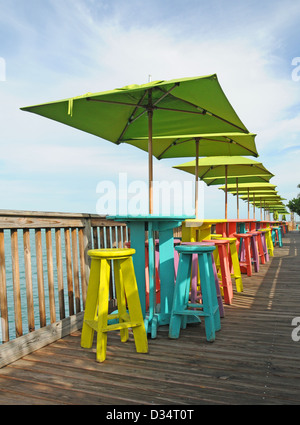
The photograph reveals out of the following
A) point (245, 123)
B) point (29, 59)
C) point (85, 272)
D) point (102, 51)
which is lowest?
point (85, 272)

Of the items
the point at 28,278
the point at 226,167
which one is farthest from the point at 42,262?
the point at 226,167

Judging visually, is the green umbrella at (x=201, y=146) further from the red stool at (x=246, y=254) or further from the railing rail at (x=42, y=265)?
the railing rail at (x=42, y=265)

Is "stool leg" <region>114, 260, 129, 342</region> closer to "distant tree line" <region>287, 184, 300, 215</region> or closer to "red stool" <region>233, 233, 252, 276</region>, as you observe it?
"red stool" <region>233, 233, 252, 276</region>

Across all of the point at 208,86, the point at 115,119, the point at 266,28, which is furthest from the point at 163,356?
the point at 266,28

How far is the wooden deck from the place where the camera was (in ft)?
6.65

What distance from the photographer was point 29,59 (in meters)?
4.84

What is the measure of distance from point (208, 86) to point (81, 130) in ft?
6.76

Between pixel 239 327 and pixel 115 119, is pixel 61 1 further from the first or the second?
pixel 239 327

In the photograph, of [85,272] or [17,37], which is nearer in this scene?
[85,272]

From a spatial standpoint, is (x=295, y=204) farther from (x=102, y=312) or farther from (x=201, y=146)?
(x=102, y=312)

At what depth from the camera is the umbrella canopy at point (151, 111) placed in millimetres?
3000

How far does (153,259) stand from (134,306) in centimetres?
60

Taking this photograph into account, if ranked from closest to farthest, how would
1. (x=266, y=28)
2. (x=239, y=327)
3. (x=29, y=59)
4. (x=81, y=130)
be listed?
(x=239, y=327)
(x=81, y=130)
(x=29, y=59)
(x=266, y=28)

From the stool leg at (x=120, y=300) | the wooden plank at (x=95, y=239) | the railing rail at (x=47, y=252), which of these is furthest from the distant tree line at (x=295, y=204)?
the stool leg at (x=120, y=300)
